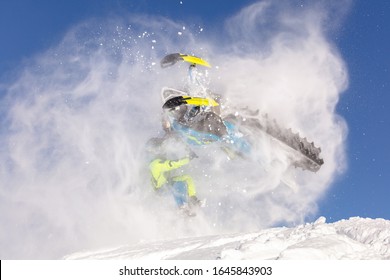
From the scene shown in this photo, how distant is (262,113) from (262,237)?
553cm

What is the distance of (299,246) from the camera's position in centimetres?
841

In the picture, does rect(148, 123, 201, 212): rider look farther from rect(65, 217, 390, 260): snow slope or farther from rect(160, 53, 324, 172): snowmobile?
rect(65, 217, 390, 260): snow slope

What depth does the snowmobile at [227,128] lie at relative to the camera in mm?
13461

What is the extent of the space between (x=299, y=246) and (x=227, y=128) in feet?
19.8

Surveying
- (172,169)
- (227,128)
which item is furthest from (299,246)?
(172,169)

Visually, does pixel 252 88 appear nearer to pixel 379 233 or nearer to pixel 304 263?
pixel 379 233

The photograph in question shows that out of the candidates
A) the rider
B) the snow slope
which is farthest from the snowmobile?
the snow slope

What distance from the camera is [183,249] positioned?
37.8 ft

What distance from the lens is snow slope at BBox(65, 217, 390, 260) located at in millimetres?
8180

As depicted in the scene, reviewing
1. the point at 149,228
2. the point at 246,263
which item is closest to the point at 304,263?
the point at 246,263

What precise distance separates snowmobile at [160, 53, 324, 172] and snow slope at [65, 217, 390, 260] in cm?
243

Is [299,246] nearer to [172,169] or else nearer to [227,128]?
[227,128]

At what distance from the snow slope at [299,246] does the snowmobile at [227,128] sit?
7.99ft

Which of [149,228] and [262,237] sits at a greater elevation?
[149,228]
